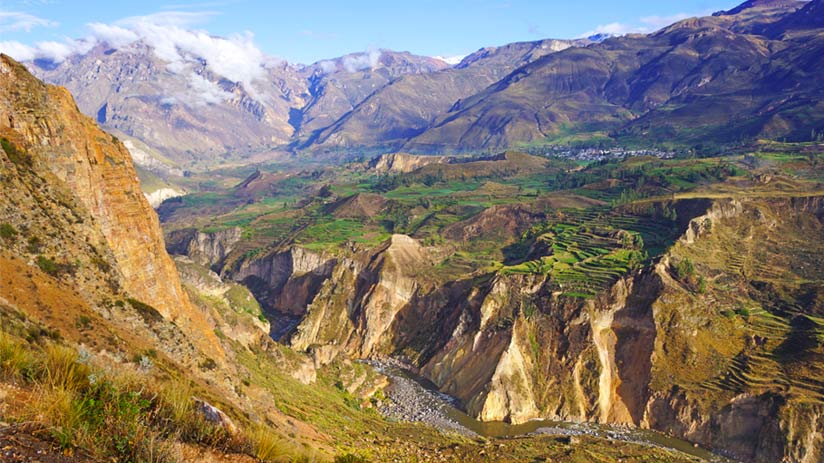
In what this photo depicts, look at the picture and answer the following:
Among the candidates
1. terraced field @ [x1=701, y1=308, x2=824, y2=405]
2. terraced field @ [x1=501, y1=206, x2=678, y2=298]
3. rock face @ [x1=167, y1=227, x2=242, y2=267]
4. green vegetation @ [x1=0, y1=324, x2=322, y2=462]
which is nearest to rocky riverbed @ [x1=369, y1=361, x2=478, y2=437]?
terraced field @ [x1=501, y1=206, x2=678, y2=298]

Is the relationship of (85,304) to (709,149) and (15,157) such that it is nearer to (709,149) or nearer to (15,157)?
(15,157)

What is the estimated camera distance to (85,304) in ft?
93.5

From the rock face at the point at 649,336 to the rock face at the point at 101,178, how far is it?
33.5 meters

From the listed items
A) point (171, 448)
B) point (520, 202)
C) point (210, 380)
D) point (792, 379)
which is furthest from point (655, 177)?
point (171, 448)

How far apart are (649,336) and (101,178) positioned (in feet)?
204

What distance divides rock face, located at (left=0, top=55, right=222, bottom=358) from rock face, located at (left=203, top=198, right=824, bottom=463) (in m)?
33.5

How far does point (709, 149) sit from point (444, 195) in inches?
3582

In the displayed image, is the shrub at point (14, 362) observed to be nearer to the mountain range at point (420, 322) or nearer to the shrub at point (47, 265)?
the mountain range at point (420, 322)

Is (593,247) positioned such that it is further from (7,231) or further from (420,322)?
(7,231)

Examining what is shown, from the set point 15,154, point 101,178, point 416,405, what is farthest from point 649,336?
point 15,154

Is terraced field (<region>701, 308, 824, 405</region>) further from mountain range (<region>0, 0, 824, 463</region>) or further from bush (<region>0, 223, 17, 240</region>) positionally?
bush (<region>0, 223, 17, 240</region>)

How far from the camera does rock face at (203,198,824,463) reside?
5838cm

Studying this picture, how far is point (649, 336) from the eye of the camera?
69.3 m

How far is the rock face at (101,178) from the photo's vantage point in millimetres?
35094
